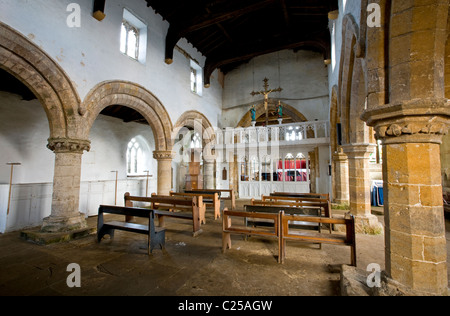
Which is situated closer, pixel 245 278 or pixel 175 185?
pixel 245 278

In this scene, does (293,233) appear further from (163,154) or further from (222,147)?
(222,147)

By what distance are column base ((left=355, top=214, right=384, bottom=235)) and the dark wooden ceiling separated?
6219mm

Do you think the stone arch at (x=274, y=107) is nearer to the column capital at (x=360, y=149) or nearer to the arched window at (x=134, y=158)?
the arched window at (x=134, y=158)

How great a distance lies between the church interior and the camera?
212 cm

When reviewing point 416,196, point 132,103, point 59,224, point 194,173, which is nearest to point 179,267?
point 416,196

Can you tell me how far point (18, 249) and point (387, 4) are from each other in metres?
6.66

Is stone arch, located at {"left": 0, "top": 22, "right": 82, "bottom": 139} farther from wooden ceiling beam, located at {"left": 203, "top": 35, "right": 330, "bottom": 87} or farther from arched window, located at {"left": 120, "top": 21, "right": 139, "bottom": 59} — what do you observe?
wooden ceiling beam, located at {"left": 203, "top": 35, "right": 330, "bottom": 87}

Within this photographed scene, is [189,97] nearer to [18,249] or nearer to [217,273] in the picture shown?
[18,249]

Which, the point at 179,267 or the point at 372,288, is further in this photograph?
the point at 179,267

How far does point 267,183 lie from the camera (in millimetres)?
10422

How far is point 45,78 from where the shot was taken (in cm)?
468

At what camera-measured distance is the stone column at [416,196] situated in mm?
1993

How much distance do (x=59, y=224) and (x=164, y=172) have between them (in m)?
3.82
